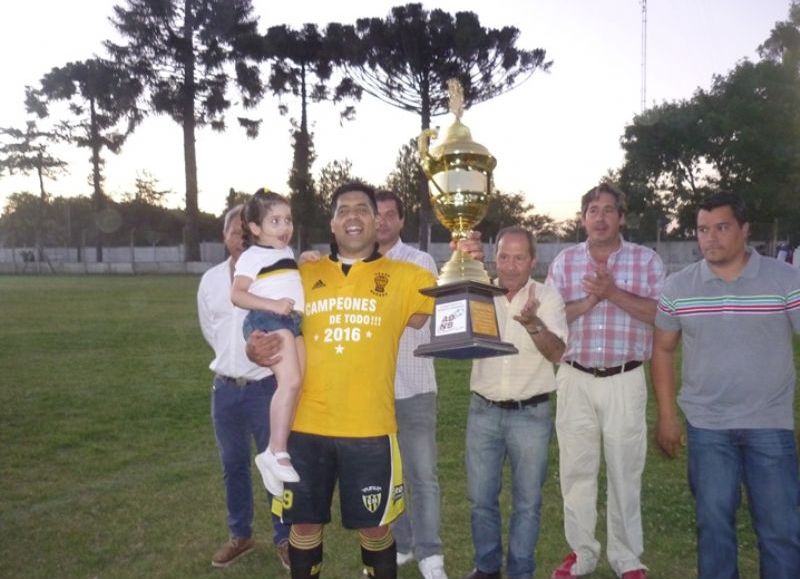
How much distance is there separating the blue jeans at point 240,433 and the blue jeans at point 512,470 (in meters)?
1.13

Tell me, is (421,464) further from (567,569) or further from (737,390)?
(737,390)

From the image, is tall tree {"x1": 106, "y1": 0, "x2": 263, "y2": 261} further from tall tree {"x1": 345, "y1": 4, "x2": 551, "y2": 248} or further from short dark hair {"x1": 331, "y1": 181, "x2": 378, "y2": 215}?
short dark hair {"x1": 331, "y1": 181, "x2": 378, "y2": 215}

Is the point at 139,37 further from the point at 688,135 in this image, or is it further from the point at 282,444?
the point at 282,444

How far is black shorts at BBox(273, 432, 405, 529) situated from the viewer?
331 cm

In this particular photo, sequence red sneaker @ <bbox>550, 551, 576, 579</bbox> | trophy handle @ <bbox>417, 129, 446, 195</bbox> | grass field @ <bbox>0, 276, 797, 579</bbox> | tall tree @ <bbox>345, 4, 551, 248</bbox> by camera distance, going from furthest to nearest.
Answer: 1. tall tree @ <bbox>345, 4, 551, 248</bbox>
2. grass field @ <bbox>0, 276, 797, 579</bbox>
3. red sneaker @ <bbox>550, 551, 576, 579</bbox>
4. trophy handle @ <bbox>417, 129, 446, 195</bbox>

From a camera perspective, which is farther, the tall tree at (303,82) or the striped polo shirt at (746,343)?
the tall tree at (303,82)

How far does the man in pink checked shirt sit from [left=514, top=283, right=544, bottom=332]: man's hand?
1.81 ft

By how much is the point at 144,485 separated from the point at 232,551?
1.89 meters

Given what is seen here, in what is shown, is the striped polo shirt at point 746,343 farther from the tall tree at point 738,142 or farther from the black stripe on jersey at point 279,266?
the tall tree at point 738,142

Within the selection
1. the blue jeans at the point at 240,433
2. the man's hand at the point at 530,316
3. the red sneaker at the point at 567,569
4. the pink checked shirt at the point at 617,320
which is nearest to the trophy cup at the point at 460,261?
the man's hand at the point at 530,316

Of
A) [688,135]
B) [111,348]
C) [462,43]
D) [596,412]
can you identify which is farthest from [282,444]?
[688,135]

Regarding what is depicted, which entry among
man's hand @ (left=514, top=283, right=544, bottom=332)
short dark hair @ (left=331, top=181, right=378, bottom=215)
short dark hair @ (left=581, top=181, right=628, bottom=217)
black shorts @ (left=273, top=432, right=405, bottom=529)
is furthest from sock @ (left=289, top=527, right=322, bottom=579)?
short dark hair @ (left=581, top=181, right=628, bottom=217)

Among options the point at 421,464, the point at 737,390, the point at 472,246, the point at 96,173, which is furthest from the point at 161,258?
the point at 737,390

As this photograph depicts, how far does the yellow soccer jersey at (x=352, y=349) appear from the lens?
10.8 feet
